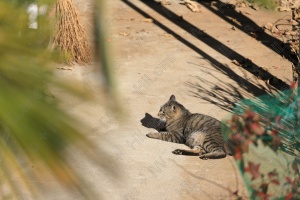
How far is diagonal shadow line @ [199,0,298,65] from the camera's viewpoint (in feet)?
33.2

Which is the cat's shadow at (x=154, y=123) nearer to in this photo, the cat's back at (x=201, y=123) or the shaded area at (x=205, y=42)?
the cat's back at (x=201, y=123)

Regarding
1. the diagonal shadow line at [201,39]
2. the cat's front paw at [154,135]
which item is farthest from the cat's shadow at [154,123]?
the diagonal shadow line at [201,39]

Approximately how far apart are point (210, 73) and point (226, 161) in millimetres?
2657

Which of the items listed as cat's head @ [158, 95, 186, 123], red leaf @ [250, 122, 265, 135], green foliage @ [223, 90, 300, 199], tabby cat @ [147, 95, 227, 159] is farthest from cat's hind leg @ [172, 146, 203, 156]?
red leaf @ [250, 122, 265, 135]

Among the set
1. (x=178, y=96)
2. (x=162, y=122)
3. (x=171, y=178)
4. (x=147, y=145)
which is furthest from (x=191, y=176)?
(x=178, y=96)

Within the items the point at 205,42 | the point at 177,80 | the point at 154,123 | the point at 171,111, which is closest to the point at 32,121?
the point at 171,111

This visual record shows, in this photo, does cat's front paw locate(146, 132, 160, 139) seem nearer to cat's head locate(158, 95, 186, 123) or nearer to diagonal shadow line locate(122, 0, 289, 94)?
cat's head locate(158, 95, 186, 123)

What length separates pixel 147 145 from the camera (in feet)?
22.7

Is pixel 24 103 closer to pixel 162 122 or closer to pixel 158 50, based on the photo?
pixel 162 122

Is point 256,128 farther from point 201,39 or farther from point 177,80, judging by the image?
point 201,39

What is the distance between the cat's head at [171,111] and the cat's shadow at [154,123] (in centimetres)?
9

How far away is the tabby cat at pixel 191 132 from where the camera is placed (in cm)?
676

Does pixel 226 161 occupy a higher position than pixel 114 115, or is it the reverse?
pixel 114 115

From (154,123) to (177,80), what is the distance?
1345mm
